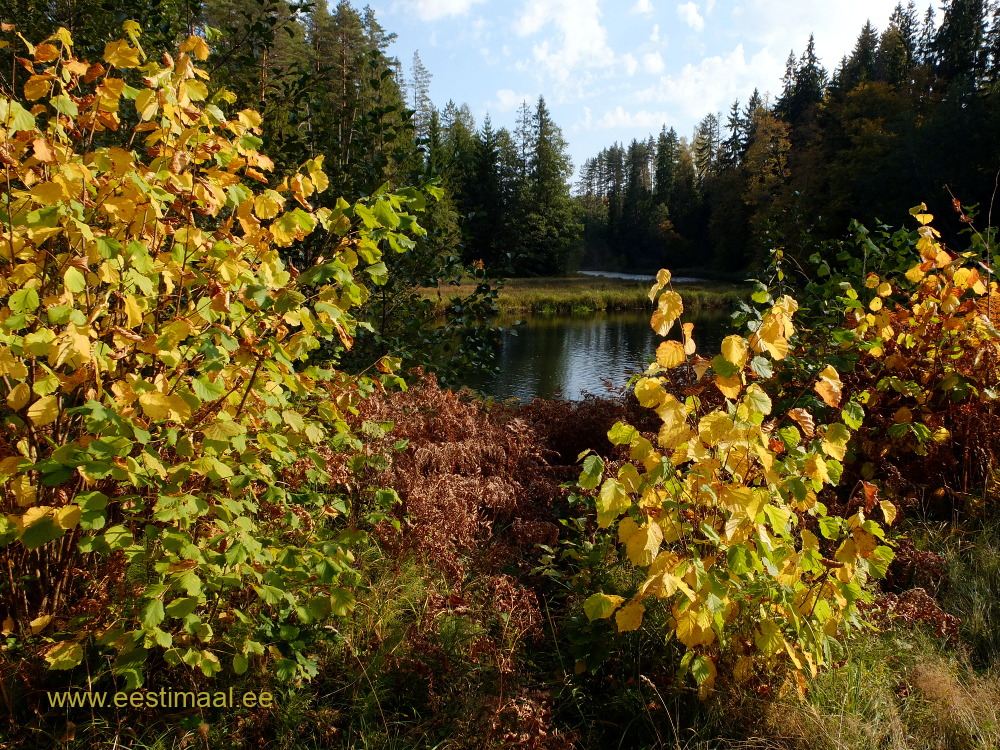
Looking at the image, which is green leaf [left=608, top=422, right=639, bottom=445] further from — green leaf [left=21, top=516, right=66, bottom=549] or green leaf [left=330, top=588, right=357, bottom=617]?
green leaf [left=21, top=516, right=66, bottom=549]

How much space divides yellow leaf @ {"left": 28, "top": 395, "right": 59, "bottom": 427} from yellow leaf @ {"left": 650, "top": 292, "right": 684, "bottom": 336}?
5.21 feet

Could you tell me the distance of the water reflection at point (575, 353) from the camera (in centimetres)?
1083

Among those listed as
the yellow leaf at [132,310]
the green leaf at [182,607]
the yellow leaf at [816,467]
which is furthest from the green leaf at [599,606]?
the yellow leaf at [132,310]

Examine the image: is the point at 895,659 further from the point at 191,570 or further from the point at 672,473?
the point at 191,570

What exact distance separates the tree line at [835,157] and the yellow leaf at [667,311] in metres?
3.04

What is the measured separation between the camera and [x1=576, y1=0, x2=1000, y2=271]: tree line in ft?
73.0

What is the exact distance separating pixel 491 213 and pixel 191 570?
4500 cm

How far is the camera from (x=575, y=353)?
15625mm

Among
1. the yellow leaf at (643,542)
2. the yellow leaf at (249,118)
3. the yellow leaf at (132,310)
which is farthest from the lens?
the yellow leaf at (249,118)

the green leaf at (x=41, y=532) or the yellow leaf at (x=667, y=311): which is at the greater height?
the yellow leaf at (x=667, y=311)

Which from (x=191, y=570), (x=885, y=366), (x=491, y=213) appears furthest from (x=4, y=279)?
A: (x=491, y=213)

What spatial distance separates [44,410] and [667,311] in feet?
5.44

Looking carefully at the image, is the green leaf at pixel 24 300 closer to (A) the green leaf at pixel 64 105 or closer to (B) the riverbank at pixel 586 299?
(A) the green leaf at pixel 64 105

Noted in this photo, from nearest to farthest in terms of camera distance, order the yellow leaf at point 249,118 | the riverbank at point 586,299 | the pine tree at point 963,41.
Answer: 1. the yellow leaf at point 249,118
2. the riverbank at point 586,299
3. the pine tree at point 963,41
